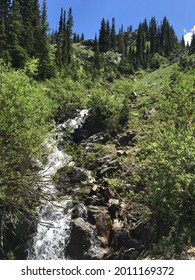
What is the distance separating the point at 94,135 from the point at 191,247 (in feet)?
50.0

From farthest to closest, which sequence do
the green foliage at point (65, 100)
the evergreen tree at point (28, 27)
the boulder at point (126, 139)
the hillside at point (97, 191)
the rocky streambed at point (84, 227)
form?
the evergreen tree at point (28, 27)
the green foliage at point (65, 100)
the boulder at point (126, 139)
the rocky streambed at point (84, 227)
the hillside at point (97, 191)

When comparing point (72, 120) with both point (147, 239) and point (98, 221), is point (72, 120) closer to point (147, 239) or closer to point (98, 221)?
point (98, 221)

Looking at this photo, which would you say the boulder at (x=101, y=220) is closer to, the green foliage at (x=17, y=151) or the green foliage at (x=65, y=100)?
the green foliage at (x=17, y=151)

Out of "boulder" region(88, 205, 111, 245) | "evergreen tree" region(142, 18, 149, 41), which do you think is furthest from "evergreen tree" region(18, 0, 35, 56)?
"evergreen tree" region(142, 18, 149, 41)

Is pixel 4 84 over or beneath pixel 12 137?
over

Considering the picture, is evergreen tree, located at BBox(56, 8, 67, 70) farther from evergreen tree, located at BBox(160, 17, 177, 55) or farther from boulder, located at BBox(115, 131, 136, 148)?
evergreen tree, located at BBox(160, 17, 177, 55)

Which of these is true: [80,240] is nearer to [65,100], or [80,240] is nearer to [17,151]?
[17,151]

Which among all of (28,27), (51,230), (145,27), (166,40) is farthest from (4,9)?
(145,27)

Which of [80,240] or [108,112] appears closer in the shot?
[80,240]

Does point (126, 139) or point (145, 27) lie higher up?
point (145, 27)

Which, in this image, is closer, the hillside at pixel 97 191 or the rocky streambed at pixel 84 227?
the hillside at pixel 97 191

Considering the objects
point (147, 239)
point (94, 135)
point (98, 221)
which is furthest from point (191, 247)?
point (94, 135)

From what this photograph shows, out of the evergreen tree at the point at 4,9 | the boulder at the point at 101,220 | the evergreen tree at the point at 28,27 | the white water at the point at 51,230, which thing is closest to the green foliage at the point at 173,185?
the boulder at the point at 101,220

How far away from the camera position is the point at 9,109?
49.1ft
